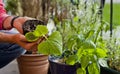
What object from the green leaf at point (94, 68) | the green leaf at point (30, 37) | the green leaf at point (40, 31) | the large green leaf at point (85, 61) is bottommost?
the green leaf at point (94, 68)

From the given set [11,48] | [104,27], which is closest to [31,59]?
[11,48]

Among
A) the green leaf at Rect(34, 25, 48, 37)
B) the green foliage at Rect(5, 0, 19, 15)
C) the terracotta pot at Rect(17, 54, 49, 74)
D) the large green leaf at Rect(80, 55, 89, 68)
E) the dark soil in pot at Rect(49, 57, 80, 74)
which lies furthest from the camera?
the green foliage at Rect(5, 0, 19, 15)

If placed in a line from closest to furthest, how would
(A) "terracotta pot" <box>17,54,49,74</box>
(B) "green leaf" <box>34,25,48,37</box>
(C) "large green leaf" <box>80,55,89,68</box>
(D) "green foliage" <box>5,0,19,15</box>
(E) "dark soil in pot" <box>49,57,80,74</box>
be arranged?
(B) "green leaf" <box>34,25,48,37</box>, (C) "large green leaf" <box>80,55,89,68</box>, (E) "dark soil in pot" <box>49,57,80,74</box>, (A) "terracotta pot" <box>17,54,49,74</box>, (D) "green foliage" <box>5,0,19,15</box>

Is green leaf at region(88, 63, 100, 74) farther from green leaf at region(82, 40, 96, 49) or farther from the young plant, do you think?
the young plant

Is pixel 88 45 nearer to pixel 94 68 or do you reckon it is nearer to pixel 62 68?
pixel 94 68

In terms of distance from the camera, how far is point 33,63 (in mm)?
1954

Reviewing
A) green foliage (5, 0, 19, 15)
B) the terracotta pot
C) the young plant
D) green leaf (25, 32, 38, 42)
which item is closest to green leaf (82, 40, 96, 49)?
the young plant

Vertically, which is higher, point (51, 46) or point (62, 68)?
point (51, 46)

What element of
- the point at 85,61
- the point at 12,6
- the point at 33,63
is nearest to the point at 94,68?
the point at 85,61

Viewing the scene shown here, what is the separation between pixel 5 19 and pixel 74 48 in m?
0.42

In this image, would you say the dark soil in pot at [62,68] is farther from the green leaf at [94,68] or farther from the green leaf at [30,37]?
the green leaf at [30,37]

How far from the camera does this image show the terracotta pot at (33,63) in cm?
193

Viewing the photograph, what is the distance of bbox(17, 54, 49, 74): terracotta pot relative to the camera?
1.93 meters

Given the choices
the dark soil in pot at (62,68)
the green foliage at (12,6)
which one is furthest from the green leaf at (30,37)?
the green foliage at (12,6)
